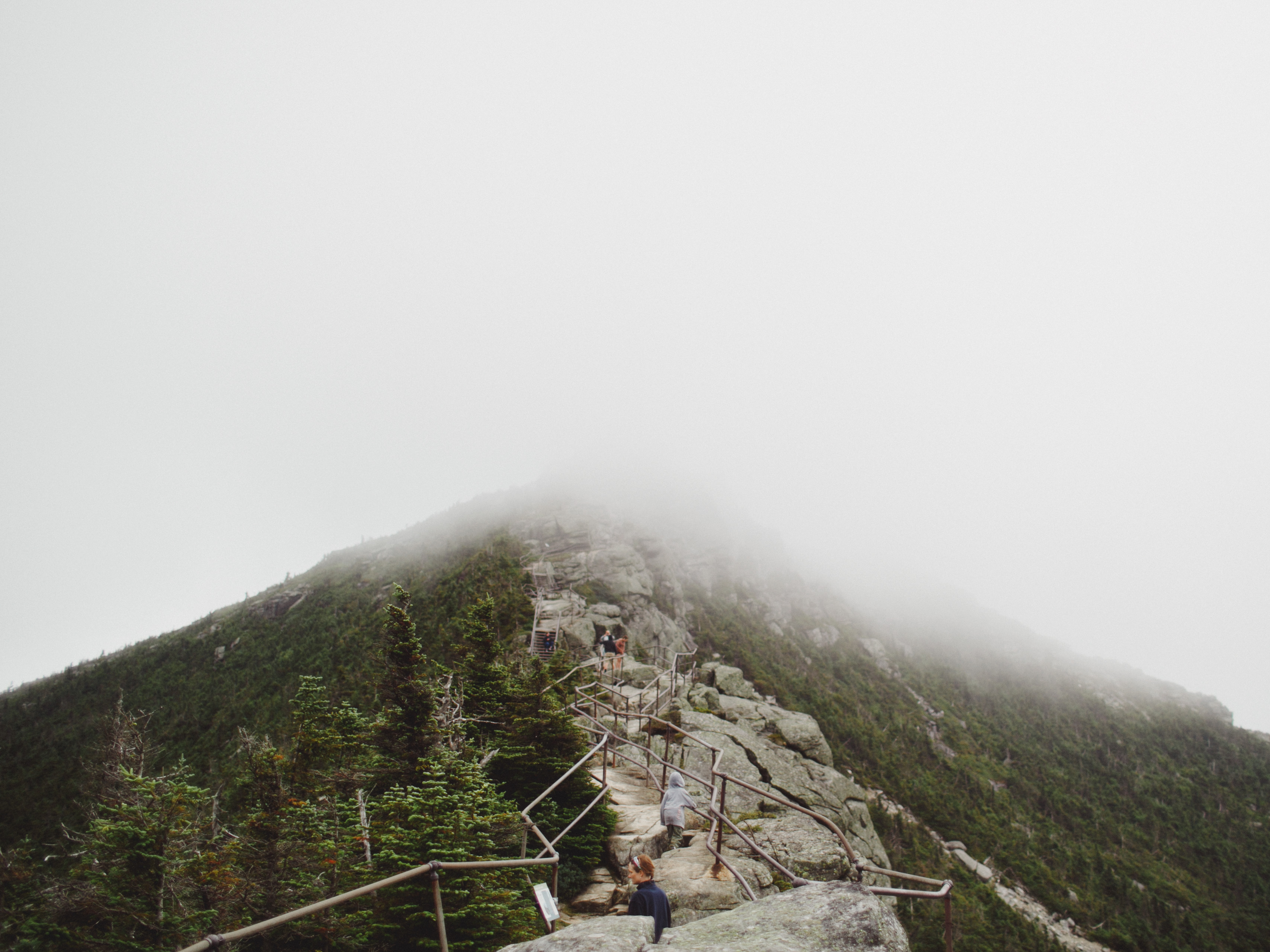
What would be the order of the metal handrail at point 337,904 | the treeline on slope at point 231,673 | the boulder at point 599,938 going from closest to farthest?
the metal handrail at point 337,904 < the boulder at point 599,938 < the treeline on slope at point 231,673

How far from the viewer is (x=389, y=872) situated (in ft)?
17.6

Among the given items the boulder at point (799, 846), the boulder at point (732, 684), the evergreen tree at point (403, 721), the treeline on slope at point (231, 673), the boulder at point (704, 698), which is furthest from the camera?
the treeline on slope at point (231, 673)

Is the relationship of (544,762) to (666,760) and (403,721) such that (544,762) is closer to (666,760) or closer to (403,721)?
(403,721)

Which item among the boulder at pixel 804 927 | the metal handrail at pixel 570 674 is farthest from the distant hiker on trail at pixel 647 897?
the metal handrail at pixel 570 674

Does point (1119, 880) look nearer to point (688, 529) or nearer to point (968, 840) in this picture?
point (968, 840)

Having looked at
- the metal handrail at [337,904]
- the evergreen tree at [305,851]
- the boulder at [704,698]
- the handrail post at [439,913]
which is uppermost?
the metal handrail at [337,904]

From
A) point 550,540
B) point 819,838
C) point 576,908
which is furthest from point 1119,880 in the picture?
point 576,908

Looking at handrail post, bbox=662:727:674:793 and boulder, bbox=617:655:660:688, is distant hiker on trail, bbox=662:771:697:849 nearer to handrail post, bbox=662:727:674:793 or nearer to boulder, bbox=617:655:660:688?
handrail post, bbox=662:727:674:793

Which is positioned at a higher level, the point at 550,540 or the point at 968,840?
the point at 550,540

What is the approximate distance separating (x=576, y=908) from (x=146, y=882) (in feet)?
20.4

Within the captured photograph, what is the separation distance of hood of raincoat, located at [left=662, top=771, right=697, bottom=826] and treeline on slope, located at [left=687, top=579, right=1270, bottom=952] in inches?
1261

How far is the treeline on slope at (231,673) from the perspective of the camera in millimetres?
30969

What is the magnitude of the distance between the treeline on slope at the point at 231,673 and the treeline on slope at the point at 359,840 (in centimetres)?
1388

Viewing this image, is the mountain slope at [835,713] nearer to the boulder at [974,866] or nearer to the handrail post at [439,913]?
the boulder at [974,866]
